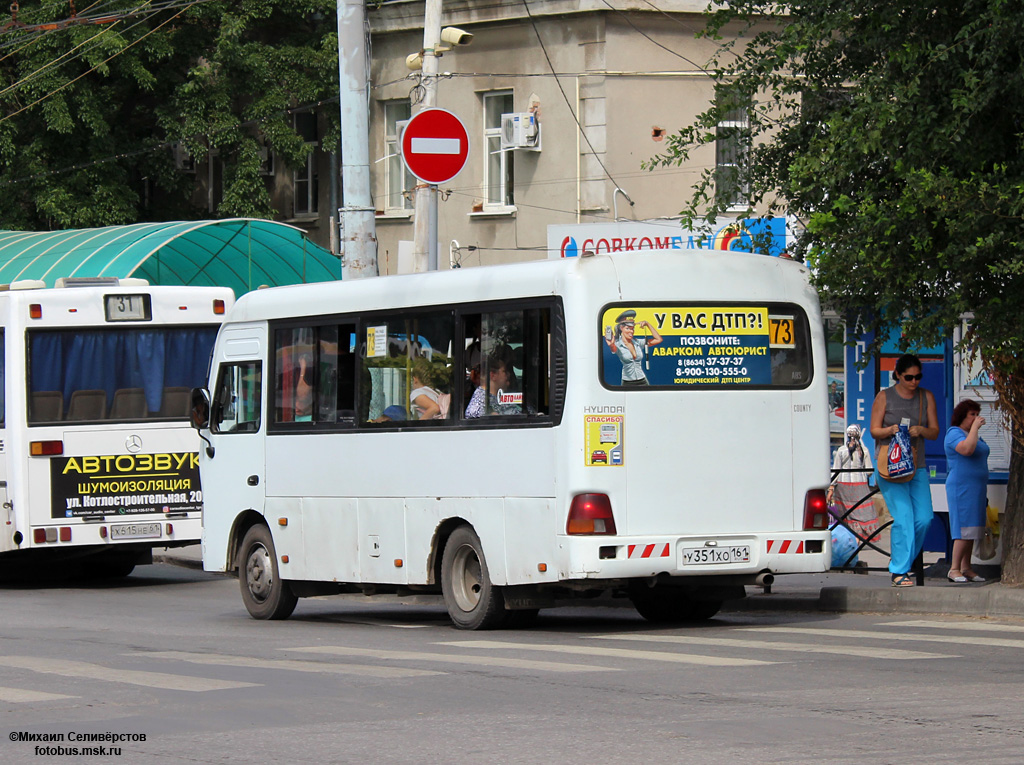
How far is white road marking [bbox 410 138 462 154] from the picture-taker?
1764 centimetres

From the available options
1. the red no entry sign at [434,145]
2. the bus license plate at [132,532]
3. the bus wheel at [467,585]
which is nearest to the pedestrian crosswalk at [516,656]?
the bus wheel at [467,585]

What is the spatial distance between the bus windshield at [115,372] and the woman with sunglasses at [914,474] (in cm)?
782

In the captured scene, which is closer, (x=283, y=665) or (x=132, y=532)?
(x=283, y=665)

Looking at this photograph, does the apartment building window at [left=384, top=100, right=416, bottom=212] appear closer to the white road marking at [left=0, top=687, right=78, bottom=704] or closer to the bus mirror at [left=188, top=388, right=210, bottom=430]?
the bus mirror at [left=188, top=388, right=210, bottom=430]

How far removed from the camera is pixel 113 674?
Answer: 35.0 ft

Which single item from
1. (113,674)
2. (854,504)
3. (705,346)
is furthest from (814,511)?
(113,674)

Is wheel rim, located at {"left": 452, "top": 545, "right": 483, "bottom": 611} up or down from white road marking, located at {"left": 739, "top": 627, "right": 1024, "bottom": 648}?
up

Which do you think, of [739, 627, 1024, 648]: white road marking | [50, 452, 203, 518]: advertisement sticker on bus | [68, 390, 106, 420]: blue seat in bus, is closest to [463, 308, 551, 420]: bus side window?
[739, 627, 1024, 648]: white road marking

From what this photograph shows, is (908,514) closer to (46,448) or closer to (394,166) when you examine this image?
(46,448)

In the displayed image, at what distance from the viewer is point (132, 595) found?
1839 centimetres

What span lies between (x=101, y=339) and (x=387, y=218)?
15092mm

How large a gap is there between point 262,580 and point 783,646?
5.32m

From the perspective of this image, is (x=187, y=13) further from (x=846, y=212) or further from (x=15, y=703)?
(x=15, y=703)

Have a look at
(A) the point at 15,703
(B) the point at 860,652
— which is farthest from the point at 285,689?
(B) the point at 860,652
